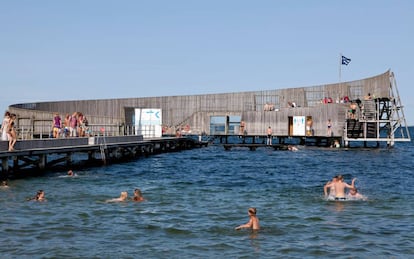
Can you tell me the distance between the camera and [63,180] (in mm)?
32312

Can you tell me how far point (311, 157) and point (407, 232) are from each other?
119ft

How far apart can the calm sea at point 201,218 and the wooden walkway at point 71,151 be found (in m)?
1.57

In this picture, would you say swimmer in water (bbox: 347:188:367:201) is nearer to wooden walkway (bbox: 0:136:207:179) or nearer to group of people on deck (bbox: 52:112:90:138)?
wooden walkway (bbox: 0:136:207:179)

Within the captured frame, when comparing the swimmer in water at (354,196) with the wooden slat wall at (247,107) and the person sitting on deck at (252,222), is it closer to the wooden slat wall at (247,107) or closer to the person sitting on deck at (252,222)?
the person sitting on deck at (252,222)

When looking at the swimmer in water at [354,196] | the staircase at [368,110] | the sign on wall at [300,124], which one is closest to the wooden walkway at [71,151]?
the sign on wall at [300,124]

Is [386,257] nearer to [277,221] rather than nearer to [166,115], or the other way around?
[277,221]

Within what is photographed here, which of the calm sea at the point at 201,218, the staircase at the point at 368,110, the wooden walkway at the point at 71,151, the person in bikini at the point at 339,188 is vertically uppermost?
the staircase at the point at 368,110

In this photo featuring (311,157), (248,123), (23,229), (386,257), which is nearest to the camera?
(386,257)

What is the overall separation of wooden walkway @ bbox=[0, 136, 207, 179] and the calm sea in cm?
157

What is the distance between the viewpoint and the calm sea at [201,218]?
54.1 ft

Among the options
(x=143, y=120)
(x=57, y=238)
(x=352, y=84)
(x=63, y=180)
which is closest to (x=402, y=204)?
(x=57, y=238)

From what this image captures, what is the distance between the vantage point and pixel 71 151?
3866cm

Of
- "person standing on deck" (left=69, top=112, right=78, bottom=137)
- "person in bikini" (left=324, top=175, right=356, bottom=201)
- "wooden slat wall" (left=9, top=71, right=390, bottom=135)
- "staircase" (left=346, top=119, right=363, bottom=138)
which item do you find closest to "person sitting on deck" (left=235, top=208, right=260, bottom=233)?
"person in bikini" (left=324, top=175, right=356, bottom=201)

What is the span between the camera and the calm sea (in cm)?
1648
